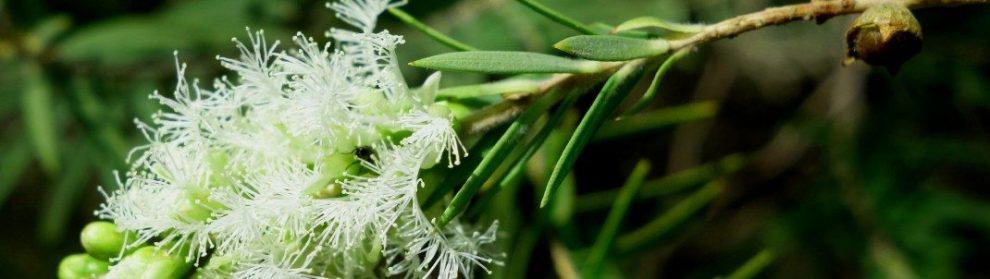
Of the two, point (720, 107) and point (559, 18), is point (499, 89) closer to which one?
point (559, 18)

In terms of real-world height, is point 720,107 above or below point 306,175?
above

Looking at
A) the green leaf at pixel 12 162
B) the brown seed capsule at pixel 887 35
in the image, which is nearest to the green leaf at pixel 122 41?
the green leaf at pixel 12 162

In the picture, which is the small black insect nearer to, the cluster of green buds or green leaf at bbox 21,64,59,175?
the cluster of green buds

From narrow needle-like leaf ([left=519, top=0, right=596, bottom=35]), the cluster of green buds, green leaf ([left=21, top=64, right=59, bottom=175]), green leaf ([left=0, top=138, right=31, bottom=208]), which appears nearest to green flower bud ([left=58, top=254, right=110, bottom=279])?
the cluster of green buds

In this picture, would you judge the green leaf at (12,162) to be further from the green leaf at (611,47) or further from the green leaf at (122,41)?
the green leaf at (611,47)

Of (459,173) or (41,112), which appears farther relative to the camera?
(41,112)

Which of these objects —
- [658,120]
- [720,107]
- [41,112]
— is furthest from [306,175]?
[720,107]

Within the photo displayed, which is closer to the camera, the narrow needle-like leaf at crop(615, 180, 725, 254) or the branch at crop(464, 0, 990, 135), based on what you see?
the branch at crop(464, 0, 990, 135)
